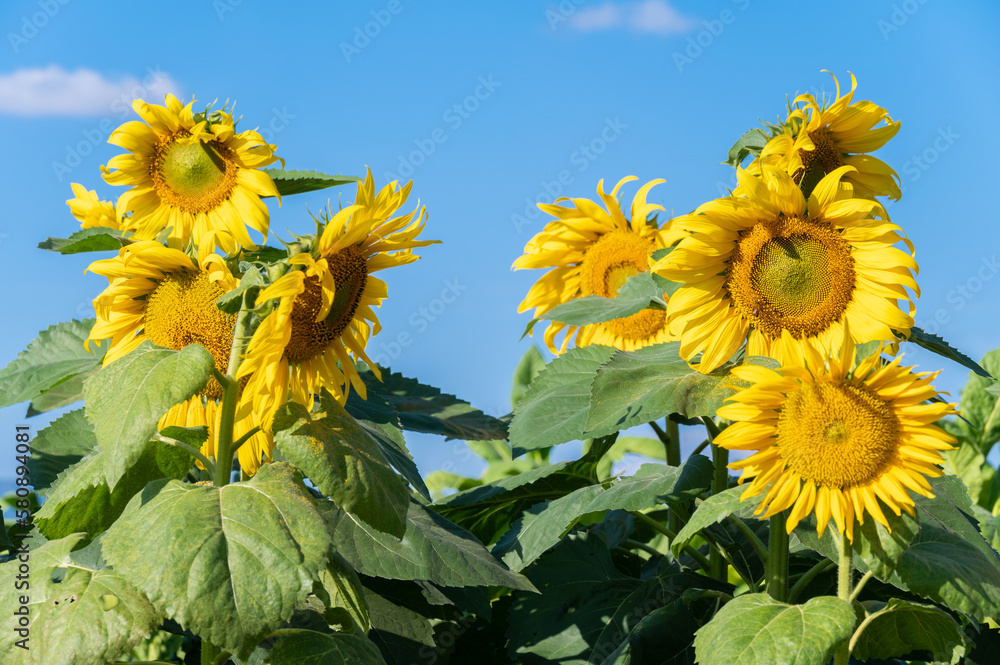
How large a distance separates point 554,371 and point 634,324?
0.47m

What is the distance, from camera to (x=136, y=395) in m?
1.29

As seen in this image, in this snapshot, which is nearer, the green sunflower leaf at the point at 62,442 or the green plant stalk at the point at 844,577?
the green plant stalk at the point at 844,577

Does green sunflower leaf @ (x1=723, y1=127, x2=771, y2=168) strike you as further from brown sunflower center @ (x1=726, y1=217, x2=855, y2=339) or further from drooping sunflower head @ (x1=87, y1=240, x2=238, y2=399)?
drooping sunflower head @ (x1=87, y1=240, x2=238, y2=399)

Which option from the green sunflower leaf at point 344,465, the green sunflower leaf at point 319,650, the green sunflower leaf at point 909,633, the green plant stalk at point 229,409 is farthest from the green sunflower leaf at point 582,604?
the green plant stalk at point 229,409

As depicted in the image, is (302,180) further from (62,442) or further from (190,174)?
(62,442)

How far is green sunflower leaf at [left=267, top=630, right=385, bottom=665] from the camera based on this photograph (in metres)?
1.44

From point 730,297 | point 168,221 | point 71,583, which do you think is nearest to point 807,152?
point 730,297

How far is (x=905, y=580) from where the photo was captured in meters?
1.57

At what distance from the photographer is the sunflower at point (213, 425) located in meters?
1.82

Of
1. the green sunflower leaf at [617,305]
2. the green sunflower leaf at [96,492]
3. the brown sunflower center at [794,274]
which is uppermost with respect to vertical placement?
the green sunflower leaf at [617,305]

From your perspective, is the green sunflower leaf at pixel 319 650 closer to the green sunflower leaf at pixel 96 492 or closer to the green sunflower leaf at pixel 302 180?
the green sunflower leaf at pixel 96 492

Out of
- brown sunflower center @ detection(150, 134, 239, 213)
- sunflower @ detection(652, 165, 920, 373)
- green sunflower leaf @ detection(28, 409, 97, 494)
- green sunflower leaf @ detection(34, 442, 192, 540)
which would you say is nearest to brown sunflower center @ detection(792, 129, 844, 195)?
sunflower @ detection(652, 165, 920, 373)

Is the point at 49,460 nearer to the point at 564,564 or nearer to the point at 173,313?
the point at 173,313

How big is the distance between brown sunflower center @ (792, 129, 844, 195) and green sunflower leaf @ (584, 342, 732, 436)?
547 millimetres
